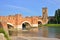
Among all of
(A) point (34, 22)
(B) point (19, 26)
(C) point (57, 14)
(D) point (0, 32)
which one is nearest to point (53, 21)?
(C) point (57, 14)

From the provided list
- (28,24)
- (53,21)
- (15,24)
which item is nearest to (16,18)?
(15,24)

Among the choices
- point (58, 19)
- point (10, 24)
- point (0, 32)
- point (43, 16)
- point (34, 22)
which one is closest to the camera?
point (0, 32)

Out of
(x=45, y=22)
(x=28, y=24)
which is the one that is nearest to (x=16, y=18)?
(x=28, y=24)

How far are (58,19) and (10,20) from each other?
37.4m

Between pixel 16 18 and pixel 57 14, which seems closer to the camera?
pixel 16 18

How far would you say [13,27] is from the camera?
58.6m

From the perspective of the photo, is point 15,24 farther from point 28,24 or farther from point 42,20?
point 42,20

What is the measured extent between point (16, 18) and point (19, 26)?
280 centimetres

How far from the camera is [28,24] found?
68.7 meters

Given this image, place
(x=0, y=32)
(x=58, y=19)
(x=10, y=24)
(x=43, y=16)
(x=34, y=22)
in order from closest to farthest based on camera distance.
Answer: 1. (x=0, y=32)
2. (x=10, y=24)
3. (x=34, y=22)
4. (x=58, y=19)
5. (x=43, y=16)

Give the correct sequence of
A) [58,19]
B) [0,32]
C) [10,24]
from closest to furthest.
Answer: [0,32] → [10,24] → [58,19]

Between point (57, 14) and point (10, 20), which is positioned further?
point (57, 14)

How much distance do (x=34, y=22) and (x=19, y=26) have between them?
9.68 m

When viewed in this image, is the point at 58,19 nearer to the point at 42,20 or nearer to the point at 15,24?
the point at 42,20
